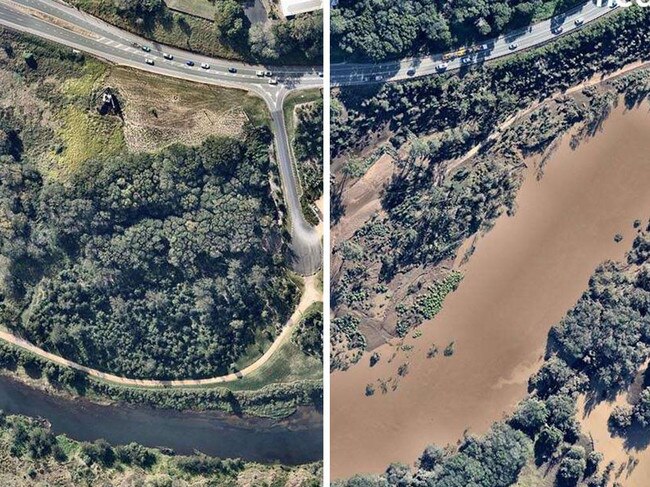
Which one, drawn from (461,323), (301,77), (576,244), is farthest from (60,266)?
(576,244)

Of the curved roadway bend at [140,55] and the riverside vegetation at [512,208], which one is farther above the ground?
the curved roadway bend at [140,55]

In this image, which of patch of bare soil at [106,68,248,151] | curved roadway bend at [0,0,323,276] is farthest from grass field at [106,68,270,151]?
curved roadway bend at [0,0,323,276]

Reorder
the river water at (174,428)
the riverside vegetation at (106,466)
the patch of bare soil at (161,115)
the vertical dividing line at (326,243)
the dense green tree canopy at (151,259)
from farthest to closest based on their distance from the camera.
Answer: the river water at (174,428) → the riverside vegetation at (106,466) → the patch of bare soil at (161,115) → the dense green tree canopy at (151,259) → the vertical dividing line at (326,243)

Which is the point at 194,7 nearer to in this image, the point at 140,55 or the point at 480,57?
the point at 140,55

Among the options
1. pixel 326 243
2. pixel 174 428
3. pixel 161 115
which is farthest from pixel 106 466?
pixel 161 115

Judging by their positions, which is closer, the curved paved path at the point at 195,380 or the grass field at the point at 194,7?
the grass field at the point at 194,7

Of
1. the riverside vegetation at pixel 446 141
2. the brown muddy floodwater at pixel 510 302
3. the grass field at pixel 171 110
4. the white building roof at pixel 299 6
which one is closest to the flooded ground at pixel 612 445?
the brown muddy floodwater at pixel 510 302

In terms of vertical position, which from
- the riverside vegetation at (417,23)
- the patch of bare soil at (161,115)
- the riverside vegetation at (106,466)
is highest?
the riverside vegetation at (417,23)

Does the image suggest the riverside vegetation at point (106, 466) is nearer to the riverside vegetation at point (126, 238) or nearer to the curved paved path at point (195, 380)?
the curved paved path at point (195, 380)
